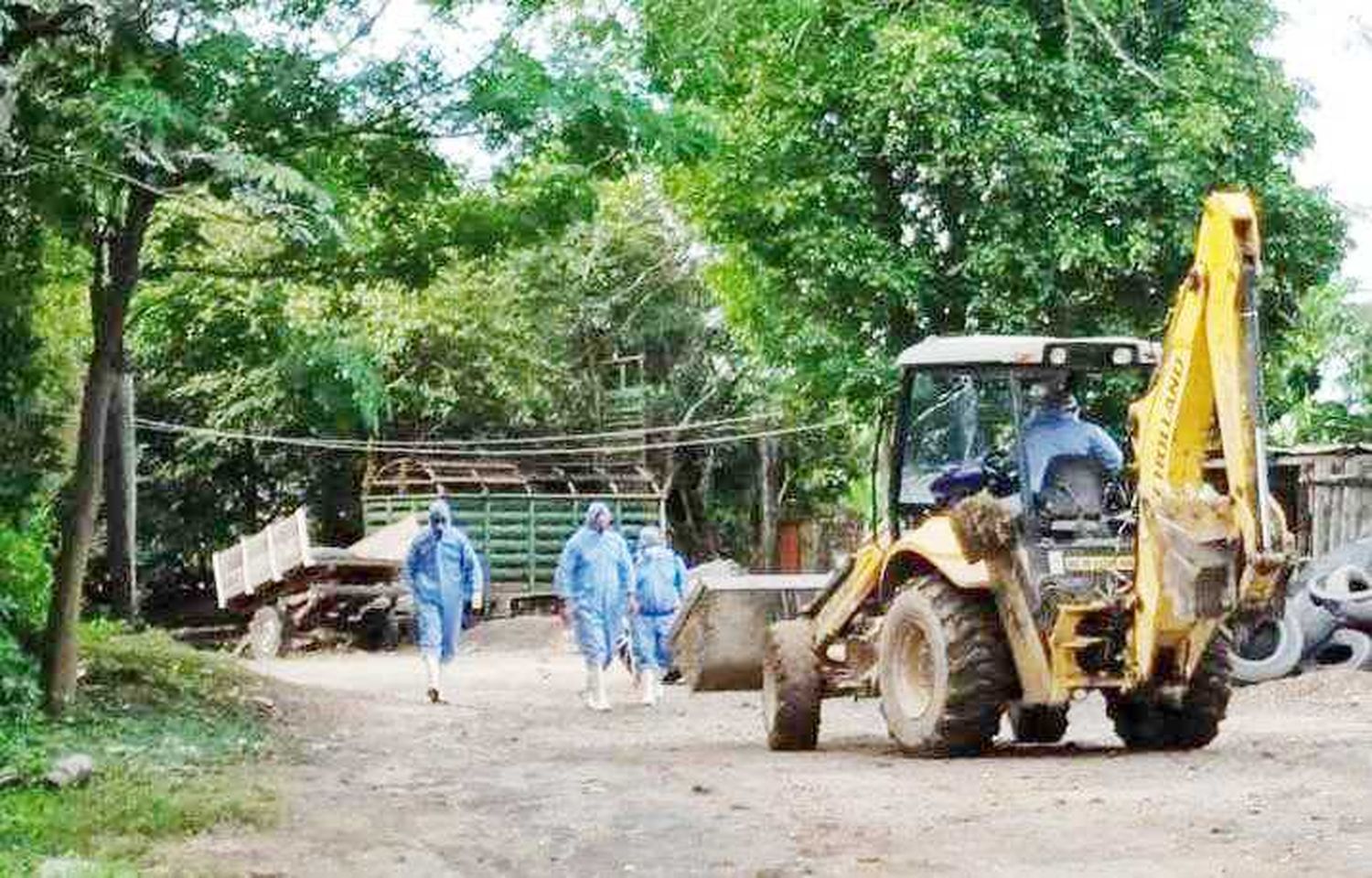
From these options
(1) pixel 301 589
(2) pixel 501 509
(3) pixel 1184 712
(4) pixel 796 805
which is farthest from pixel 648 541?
(2) pixel 501 509

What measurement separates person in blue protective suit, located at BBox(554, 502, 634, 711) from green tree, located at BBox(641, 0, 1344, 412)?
579 cm

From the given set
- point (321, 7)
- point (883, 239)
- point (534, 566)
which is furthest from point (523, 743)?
point (534, 566)

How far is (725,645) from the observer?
1919 cm

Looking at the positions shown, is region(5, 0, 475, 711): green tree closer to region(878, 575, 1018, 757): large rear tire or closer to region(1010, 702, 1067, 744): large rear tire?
region(878, 575, 1018, 757): large rear tire

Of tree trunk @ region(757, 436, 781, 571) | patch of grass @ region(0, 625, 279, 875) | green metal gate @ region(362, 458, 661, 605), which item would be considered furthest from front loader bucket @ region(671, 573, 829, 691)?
tree trunk @ region(757, 436, 781, 571)

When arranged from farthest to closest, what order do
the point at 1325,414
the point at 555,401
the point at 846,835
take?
the point at 555,401, the point at 1325,414, the point at 846,835

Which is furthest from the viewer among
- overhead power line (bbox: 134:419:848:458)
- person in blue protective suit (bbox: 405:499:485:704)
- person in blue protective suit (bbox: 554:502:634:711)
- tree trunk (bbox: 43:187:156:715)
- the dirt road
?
overhead power line (bbox: 134:419:848:458)

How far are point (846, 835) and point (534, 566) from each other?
28570 mm

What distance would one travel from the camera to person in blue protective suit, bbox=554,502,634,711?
60.8ft

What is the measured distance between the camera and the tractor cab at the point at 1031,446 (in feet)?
37.4

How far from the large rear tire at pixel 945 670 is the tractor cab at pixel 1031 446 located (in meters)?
0.47

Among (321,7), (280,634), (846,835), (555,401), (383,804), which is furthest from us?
(555,401)

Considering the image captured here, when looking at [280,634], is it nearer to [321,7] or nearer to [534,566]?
[534,566]

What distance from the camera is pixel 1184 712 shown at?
11.8m
